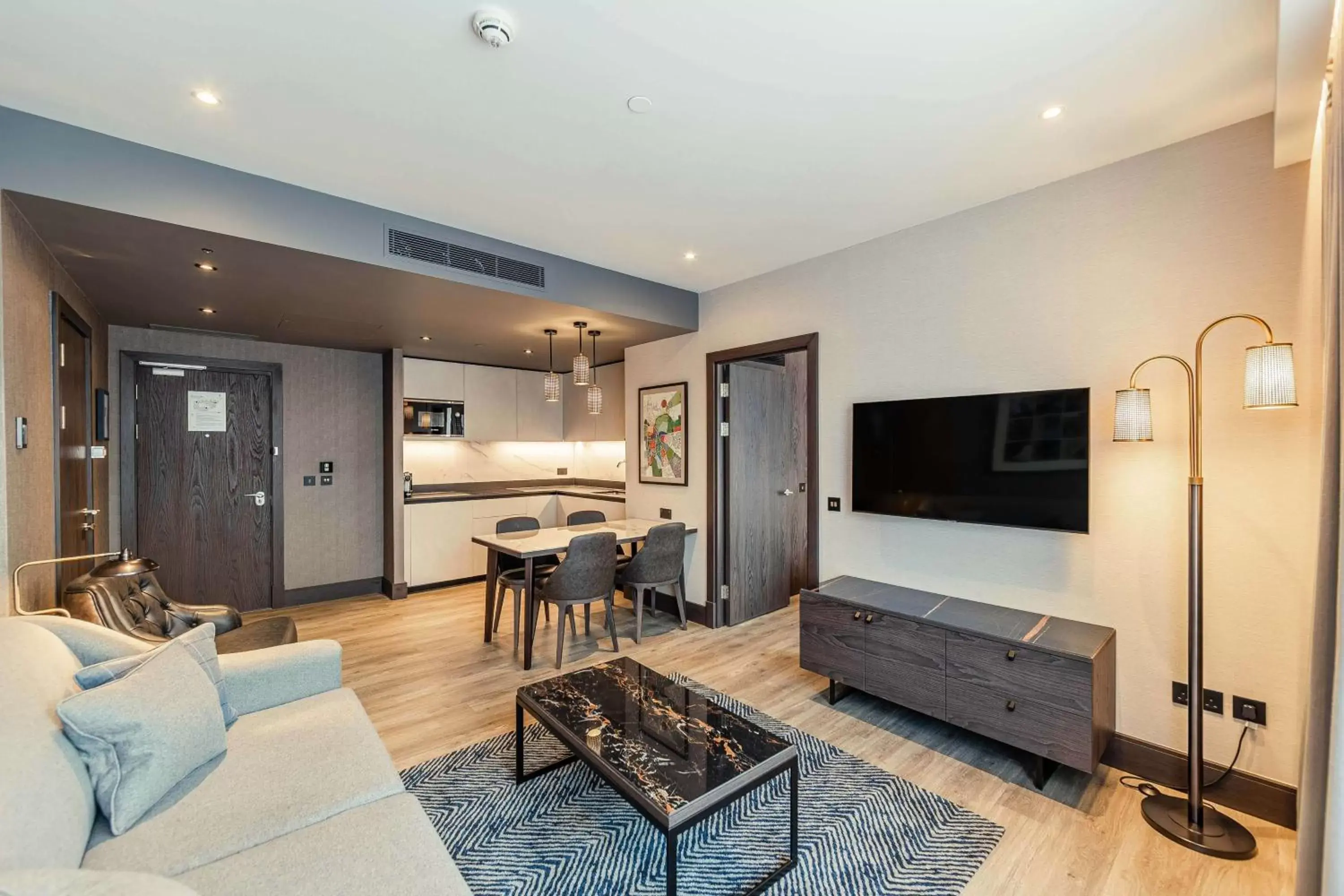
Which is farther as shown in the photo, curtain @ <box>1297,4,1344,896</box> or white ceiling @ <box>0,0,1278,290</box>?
white ceiling @ <box>0,0,1278,290</box>

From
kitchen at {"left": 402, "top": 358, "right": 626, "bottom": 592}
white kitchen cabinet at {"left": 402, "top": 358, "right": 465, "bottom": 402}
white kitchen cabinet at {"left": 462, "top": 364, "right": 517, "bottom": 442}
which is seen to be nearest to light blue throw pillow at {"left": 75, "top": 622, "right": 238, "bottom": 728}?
kitchen at {"left": 402, "top": 358, "right": 626, "bottom": 592}

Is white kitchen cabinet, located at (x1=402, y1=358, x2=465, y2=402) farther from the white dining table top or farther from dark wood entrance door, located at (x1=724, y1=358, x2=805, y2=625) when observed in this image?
dark wood entrance door, located at (x1=724, y1=358, x2=805, y2=625)

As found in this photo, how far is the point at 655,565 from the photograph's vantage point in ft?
13.3

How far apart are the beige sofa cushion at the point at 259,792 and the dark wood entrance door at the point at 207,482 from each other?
11.4 feet

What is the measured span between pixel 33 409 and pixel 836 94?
11.4 feet

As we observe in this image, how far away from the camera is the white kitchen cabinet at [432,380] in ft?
18.2

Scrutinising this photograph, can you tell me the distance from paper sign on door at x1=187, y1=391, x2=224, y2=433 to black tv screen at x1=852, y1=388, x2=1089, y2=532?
196 inches

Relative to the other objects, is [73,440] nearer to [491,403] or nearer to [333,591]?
[333,591]

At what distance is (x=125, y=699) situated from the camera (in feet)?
4.83

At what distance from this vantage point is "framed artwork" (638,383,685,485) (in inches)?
185

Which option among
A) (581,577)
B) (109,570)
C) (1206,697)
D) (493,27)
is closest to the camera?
(493,27)

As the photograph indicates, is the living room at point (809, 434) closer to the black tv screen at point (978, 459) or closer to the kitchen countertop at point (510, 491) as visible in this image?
the black tv screen at point (978, 459)

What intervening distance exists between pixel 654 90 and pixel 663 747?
2.25 meters

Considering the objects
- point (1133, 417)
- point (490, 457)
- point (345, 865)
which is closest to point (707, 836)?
point (345, 865)
